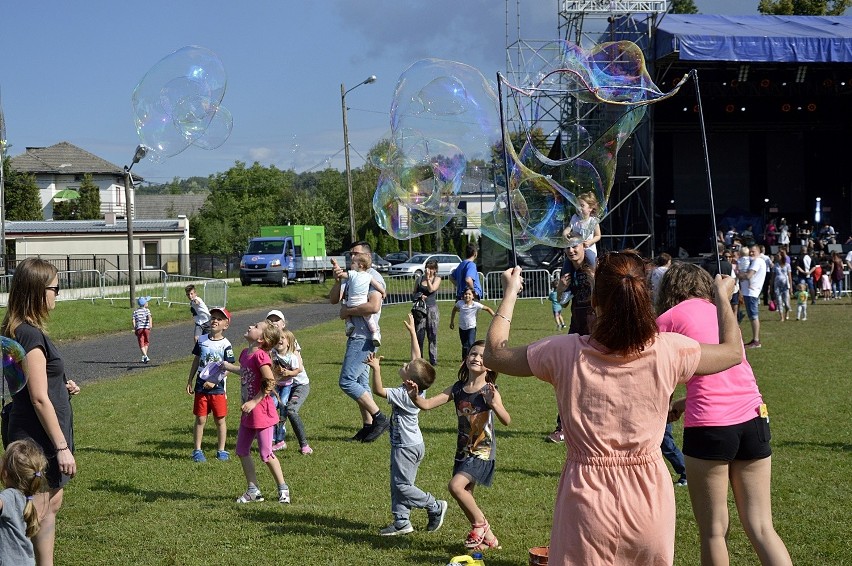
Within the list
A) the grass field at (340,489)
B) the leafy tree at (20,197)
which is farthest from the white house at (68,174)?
the grass field at (340,489)

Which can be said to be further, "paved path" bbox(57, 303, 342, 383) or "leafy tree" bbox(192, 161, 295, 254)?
"leafy tree" bbox(192, 161, 295, 254)

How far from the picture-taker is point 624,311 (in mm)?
3092

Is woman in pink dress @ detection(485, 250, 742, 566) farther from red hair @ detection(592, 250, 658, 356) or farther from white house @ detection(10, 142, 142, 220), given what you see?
white house @ detection(10, 142, 142, 220)

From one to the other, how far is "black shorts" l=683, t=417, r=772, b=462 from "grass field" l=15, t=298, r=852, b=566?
4.22ft

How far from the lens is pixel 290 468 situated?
7902mm

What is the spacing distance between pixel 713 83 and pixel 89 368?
2246cm

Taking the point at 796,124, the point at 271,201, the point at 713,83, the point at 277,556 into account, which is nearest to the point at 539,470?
the point at 277,556

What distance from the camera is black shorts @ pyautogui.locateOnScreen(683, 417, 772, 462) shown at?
4227mm

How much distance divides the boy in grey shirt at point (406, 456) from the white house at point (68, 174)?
2696 inches

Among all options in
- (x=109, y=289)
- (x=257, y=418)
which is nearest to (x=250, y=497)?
(x=257, y=418)

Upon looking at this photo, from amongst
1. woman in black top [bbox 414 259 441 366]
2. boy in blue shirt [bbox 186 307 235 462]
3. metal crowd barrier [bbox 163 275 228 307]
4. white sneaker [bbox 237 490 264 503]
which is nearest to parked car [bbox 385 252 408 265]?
metal crowd barrier [bbox 163 275 228 307]

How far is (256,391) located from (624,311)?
438 centimetres

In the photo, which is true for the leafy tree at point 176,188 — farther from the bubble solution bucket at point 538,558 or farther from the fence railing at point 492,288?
the bubble solution bucket at point 538,558

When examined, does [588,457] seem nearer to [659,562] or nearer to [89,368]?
[659,562]
